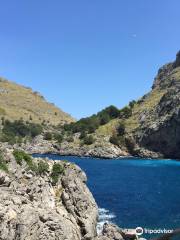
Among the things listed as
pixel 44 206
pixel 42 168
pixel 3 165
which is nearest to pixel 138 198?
pixel 42 168

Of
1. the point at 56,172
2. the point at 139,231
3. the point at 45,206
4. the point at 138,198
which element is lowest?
the point at 139,231

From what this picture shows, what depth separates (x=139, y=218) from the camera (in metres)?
58.5

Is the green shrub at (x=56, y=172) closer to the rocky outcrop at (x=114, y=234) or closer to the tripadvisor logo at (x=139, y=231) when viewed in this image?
the rocky outcrop at (x=114, y=234)

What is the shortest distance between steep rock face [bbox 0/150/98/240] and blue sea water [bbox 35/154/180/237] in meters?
8.72

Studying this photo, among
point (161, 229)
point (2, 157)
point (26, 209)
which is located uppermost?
point (2, 157)

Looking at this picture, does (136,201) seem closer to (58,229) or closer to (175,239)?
(175,239)

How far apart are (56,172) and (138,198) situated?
109 feet

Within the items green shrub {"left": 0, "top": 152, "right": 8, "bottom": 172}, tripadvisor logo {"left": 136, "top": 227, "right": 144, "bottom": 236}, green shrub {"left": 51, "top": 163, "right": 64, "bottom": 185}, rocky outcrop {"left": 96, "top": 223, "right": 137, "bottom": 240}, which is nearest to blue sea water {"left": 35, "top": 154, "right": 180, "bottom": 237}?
tripadvisor logo {"left": 136, "top": 227, "right": 144, "bottom": 236}

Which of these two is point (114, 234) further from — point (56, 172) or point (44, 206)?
point (56, 172)

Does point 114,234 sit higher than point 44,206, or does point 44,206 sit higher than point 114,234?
point 44,206

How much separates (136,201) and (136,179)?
40596 mm

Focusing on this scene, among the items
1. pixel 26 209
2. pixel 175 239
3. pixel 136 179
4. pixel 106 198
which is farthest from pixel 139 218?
pixel 136 179

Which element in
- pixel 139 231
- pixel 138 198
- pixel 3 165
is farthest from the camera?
pixel 138 198

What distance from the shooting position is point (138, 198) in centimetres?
7938
